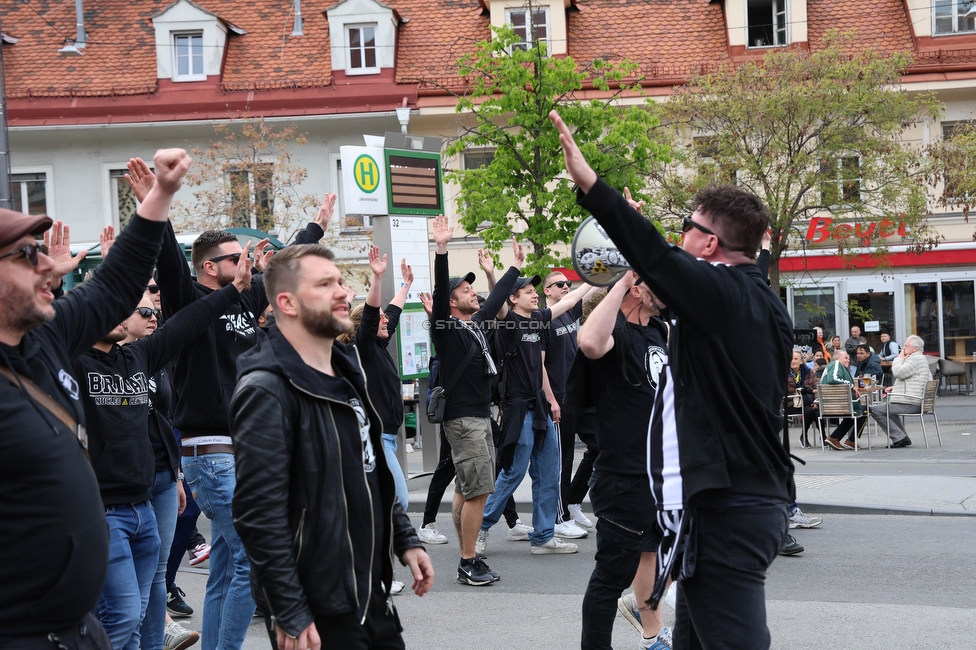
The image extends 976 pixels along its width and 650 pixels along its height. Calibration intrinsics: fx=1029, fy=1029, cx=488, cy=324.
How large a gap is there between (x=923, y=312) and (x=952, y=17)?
7.22 metres

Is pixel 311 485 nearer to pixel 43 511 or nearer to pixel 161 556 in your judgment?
pixel 43 511

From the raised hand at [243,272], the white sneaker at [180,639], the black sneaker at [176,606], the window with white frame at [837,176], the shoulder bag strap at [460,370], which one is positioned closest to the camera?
the raised hand at [243,272]

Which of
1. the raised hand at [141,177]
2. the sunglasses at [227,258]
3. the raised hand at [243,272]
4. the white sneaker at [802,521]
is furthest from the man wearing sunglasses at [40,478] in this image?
the white sneaker at [802,521]

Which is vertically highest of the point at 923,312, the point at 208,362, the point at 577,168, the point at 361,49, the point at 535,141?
the point at 361,49

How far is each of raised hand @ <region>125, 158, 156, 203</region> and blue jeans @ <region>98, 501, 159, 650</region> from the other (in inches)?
48.3

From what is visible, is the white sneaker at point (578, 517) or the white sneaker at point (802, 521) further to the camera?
the white sneaker at point (578, 517)

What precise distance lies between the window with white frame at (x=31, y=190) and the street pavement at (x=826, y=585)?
20075 mm

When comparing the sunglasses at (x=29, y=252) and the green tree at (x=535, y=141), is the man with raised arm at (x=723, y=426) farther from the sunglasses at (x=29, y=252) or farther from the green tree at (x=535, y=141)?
the green tree at (x=535, y=141)

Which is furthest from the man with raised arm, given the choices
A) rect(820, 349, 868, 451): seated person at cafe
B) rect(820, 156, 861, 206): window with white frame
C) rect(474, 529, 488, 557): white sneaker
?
rect(820, 156, 861, 206): window with white frame

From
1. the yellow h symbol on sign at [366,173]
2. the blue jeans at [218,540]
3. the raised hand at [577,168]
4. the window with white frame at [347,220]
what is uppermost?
the window with white frame at [347,220]

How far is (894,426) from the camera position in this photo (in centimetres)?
1523

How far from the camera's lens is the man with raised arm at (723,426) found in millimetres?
3256

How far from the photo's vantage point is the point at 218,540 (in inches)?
203

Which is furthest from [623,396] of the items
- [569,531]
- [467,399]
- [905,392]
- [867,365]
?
[867,365]
